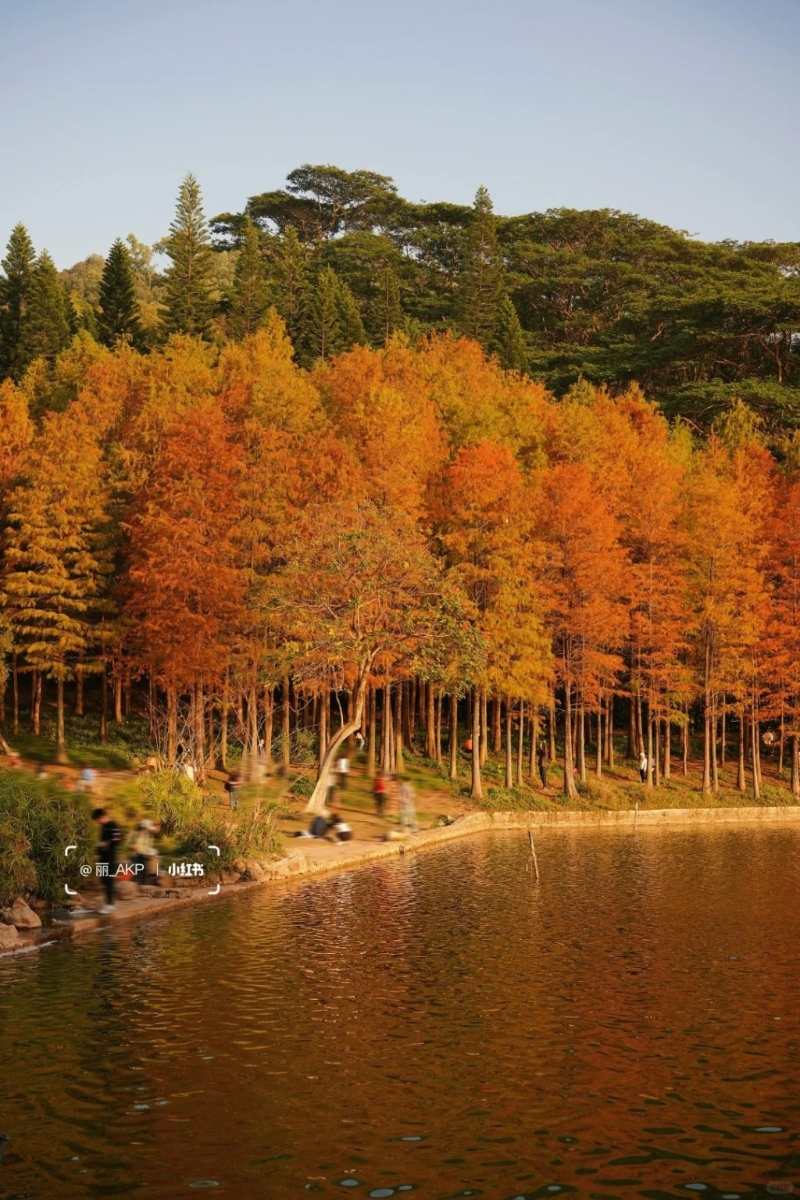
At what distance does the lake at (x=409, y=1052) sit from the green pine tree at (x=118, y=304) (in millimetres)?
73813

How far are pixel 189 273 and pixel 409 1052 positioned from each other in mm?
84713

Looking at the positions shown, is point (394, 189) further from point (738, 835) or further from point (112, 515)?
point (738, 835)

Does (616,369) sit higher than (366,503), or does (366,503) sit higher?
(616,369)

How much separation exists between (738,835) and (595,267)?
251 feet

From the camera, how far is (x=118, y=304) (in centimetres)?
9562

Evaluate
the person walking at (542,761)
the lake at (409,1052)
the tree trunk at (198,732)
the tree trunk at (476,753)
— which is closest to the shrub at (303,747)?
the tree trunk at (198,732)

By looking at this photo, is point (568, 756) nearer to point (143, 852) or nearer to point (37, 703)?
point (37, 703)

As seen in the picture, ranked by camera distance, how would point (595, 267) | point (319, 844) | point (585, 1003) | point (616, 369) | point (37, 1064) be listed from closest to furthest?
point (37, 1064)
point (585, 1003)
point (319, 844)
point (616, 369)
point (595, 267)

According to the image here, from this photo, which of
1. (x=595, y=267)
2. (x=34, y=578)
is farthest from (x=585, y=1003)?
(x=595, y=267)

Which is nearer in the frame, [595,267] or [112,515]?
[112,515]

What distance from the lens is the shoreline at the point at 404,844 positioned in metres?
27.0

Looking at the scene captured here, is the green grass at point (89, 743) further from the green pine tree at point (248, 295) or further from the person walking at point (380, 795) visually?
the green pine tree at point (248, 295)

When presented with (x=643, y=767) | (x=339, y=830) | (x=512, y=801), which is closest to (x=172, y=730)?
(x=339, y=830)

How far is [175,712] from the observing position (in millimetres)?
49250
